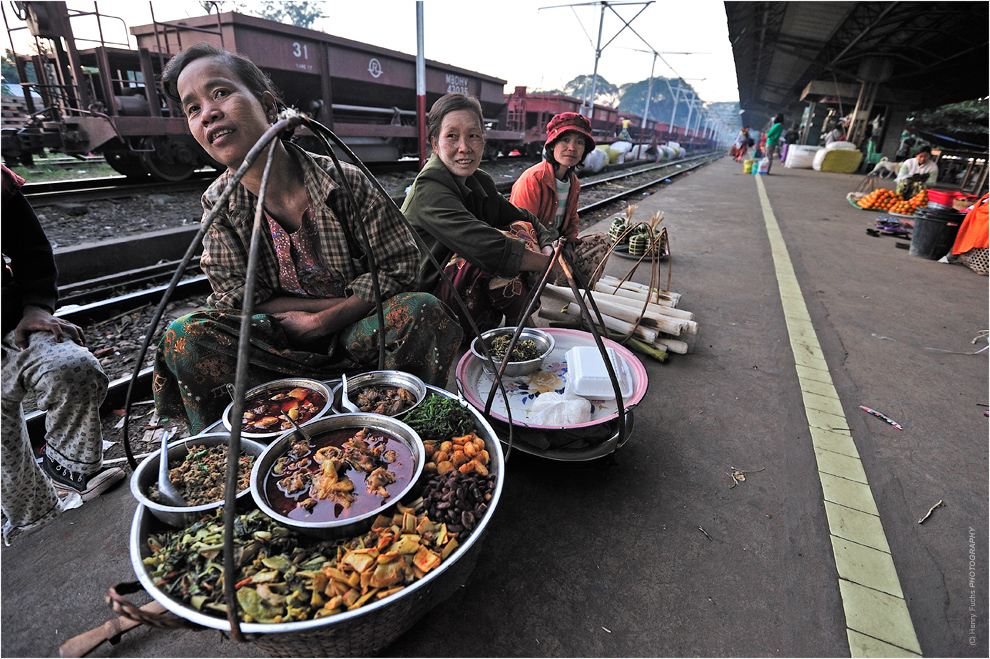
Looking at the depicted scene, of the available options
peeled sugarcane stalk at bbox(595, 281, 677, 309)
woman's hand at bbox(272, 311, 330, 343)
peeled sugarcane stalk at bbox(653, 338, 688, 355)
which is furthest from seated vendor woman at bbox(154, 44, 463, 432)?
peeled sugarcane stalk at bbox(595, 281, 677, 309)

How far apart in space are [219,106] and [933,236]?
28.1 ft

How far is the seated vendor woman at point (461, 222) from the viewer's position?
95.9 inches

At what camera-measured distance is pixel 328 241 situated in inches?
76.7

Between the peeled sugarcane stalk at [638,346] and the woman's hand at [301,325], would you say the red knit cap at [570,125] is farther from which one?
the woman's hand at [301,325]

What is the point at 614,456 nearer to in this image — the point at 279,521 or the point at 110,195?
the point at 279,521

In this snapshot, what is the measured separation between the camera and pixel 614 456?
218 centimetres

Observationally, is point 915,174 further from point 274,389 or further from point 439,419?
point 274,389

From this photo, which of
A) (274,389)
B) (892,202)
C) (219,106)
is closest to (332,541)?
(274,389)

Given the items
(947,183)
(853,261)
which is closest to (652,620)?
(853,261)

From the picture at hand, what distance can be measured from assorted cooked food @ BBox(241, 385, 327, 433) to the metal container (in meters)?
0.42

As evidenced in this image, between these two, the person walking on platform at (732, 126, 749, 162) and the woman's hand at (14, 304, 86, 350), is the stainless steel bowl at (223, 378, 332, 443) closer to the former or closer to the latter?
the woman's hand at (14, 304, 86, 350)

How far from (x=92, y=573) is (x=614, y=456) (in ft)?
6.98

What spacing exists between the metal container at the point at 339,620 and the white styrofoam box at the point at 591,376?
82 centimetres

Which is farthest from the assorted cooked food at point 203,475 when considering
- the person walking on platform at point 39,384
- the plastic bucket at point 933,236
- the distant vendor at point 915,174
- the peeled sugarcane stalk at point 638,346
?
the distant vendor at point 915,174
